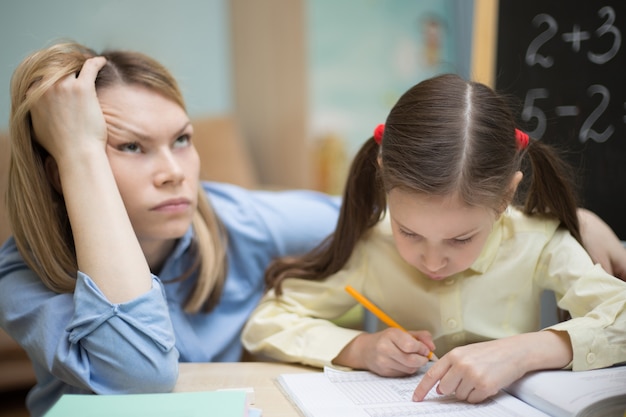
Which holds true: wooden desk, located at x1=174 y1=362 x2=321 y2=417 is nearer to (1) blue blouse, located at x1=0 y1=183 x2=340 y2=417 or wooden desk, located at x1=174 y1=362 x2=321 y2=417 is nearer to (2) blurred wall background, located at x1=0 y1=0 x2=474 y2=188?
(1) blue blouse, located at x1=0 y1=183 x2=340 y2=417

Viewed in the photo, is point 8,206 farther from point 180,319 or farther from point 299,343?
point 299,343

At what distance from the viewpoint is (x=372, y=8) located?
2607 mm

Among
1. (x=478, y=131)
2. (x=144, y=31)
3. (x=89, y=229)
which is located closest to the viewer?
(x=478, y=131)

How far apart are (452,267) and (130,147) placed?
55 cm

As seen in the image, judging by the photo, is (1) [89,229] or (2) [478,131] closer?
(2) [478,131]

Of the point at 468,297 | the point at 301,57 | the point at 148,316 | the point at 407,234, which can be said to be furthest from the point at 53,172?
the point at 301,57

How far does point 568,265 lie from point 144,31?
204 cm

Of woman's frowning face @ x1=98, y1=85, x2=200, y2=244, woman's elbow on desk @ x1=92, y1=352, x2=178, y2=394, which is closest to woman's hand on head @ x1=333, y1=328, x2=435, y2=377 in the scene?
woman's elbow on desk @ x1=92, y1=352, x2=178, y2=394

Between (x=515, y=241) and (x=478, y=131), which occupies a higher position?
(x=478, y=131)

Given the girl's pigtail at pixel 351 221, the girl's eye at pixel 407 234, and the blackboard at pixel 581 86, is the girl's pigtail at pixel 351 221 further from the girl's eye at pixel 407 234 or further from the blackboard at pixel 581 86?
the blackboard at pixel 581 86

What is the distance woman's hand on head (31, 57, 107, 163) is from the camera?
3.11ft

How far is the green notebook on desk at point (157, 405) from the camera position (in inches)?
27.3

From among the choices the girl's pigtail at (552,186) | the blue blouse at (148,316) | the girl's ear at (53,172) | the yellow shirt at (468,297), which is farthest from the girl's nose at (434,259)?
the girl's ear at (53,172)

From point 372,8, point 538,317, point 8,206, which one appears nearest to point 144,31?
point 372,8
